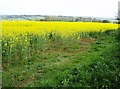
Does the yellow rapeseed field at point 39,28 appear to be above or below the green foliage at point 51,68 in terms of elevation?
above

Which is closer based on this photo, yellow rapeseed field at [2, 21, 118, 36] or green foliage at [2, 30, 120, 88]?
green foliage at [2, 30, 120, 88]

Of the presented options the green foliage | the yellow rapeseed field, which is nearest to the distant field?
the green foliage

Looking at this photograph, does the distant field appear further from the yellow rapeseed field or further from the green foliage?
the yellow rapeseed field

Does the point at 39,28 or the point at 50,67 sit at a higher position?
the point at 39,28

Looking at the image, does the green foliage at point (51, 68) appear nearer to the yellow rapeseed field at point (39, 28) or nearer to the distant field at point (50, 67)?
the distant field at point (50, 67)

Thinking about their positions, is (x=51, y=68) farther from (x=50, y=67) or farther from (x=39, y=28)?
(x=39, y=28)

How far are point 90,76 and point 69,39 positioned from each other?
9040mm

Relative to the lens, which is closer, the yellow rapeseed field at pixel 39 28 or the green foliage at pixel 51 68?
the green foliage at pixel 51 68

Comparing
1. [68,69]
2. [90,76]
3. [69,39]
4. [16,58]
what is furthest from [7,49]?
[69,39]

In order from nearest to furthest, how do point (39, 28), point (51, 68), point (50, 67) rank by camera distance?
point (51, 68) < point (50, 67) < point (39, 28)

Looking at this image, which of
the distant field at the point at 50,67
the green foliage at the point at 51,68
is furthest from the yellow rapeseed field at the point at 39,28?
the green foliage at the point at 51,68

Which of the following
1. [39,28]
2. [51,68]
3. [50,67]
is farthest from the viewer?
[39,28]

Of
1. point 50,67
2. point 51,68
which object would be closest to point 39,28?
point 50,67

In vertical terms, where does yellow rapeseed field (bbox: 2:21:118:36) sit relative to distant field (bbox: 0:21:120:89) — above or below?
above
